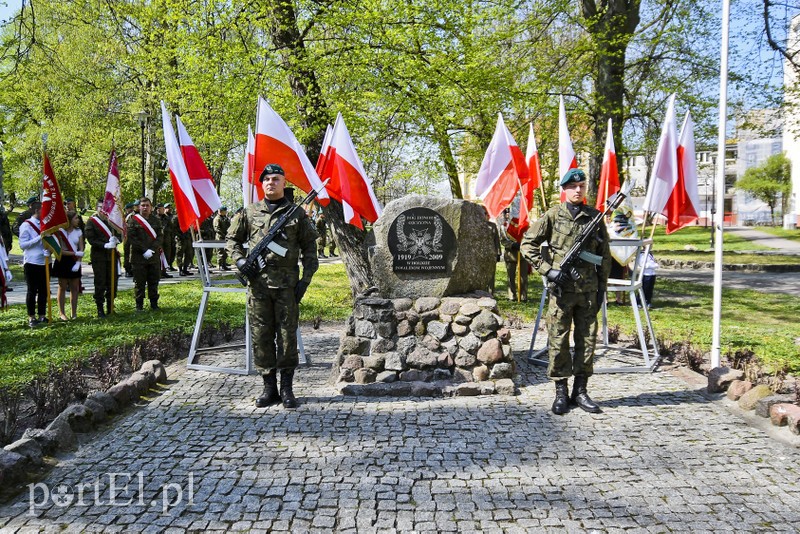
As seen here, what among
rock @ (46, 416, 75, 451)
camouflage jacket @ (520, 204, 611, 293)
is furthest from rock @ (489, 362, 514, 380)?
rock @ (46, 416, 75, 451)

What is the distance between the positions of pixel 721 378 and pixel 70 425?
5868 millimetres

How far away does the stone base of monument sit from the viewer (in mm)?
6070

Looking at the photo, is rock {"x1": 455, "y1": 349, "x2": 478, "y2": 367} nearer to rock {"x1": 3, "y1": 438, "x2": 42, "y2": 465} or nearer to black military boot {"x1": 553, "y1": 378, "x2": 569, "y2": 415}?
black military boot {"x1": 553, "y1": 378, "x2": 569, "y2": 415}

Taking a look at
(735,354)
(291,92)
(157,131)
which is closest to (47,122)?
(157,131)

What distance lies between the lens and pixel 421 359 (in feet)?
20.3

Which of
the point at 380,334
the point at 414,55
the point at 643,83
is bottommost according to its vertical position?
the point at 380,334

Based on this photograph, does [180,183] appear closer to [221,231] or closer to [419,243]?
[419,243]

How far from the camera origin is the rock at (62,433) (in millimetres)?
4426

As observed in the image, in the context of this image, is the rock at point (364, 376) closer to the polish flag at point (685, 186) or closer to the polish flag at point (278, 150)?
the polish flag at point (278, 150)

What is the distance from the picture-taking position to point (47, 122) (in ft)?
97.8

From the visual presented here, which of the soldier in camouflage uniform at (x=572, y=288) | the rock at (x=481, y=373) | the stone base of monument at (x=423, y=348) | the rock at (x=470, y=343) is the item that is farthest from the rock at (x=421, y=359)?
the soldier in camouflage uniform at (x=572, y=288)

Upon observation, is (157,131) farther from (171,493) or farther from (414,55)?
(171,493)

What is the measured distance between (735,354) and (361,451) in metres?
5.00

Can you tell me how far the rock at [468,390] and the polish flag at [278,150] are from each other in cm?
255
